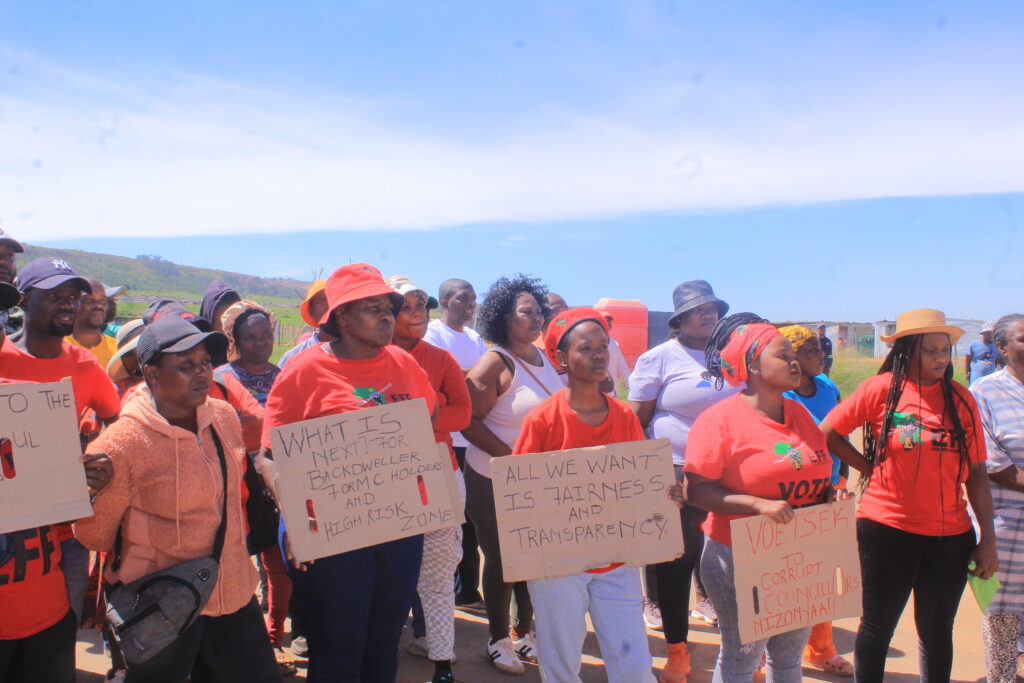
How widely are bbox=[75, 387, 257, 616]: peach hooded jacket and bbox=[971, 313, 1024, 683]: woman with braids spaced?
4.05m

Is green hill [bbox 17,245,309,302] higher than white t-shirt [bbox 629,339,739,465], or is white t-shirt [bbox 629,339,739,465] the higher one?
green hill [bbox 17,245,309,302]

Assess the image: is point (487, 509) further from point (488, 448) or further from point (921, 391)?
point (921, 391)

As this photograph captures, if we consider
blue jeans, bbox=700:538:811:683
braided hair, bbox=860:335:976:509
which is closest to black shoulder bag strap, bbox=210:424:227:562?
blue jeans, bbox=700:538:811:683

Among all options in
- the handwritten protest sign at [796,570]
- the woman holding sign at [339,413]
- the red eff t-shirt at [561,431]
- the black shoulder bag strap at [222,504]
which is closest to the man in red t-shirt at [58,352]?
the black shoulder bag strap at [222,504]

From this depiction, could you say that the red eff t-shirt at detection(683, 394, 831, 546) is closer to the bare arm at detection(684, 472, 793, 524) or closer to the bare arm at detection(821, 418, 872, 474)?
the bare arm at detection(684, 472, 793, 524)

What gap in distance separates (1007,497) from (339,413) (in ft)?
12.3

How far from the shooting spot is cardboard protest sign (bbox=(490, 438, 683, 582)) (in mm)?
3322

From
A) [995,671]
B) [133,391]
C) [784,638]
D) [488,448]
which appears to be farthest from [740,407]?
[133,391]

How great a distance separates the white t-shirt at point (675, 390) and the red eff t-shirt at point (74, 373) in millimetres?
2878

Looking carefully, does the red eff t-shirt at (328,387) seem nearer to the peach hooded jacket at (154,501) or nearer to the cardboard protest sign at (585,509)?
the peach hooded jacket at (154,501)

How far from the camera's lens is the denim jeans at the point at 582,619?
3.35m

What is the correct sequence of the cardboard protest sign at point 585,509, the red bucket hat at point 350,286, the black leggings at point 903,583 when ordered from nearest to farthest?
the cardboard protest sign at point 585,509 → the red bucket hat at point 350,286 → the black leggings at point 903,583

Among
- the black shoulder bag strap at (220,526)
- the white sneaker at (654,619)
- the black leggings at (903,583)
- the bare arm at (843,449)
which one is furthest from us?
the white sneaker at (654,619)

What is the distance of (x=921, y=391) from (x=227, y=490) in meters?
3.29
